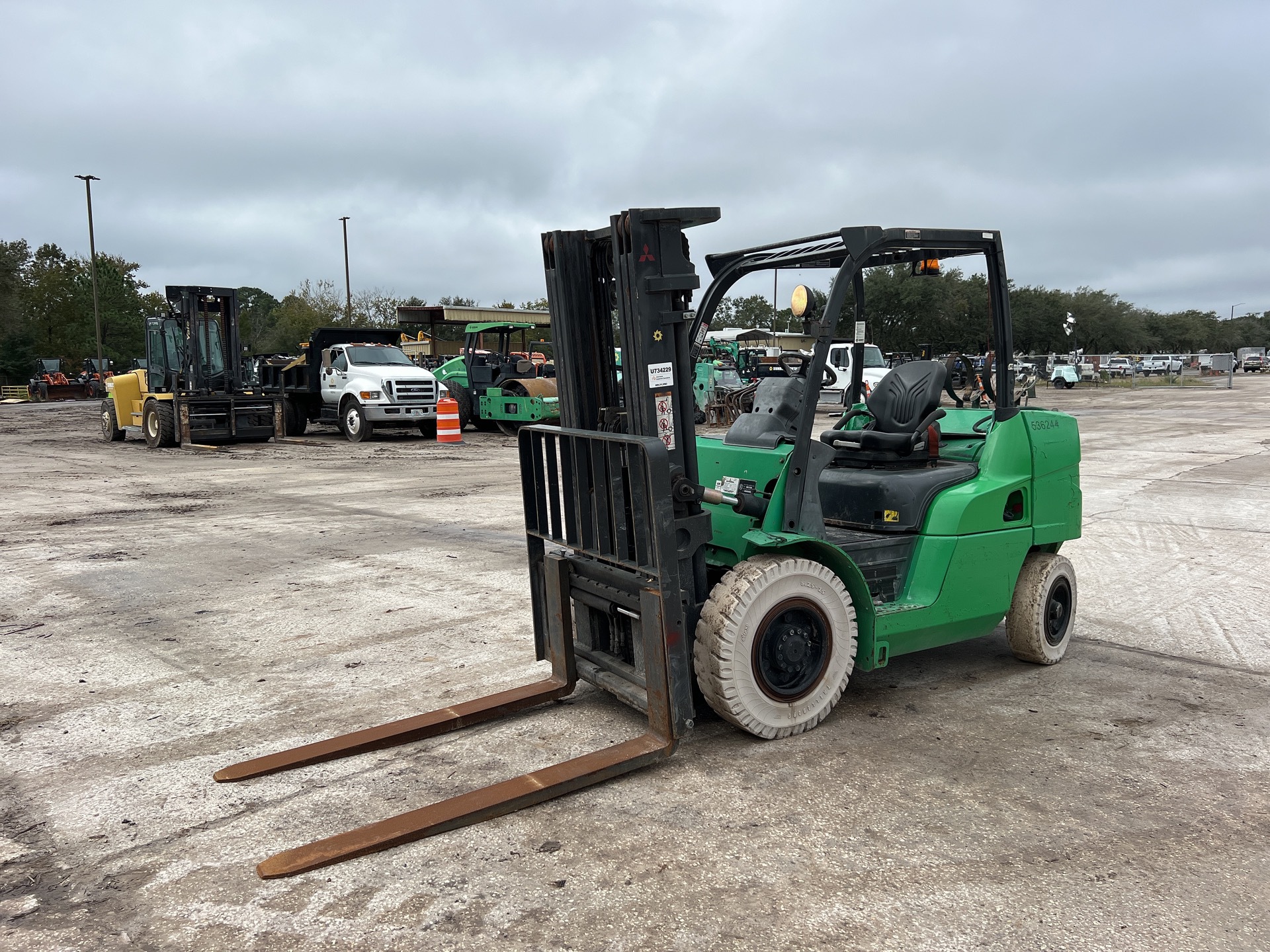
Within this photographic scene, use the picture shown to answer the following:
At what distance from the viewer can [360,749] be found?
429 cm

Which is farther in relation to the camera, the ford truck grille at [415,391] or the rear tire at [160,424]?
the ford truck grille at [415,391]

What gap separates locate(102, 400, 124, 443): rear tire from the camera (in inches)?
912

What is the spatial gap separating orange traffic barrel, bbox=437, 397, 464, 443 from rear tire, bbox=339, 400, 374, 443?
166cm

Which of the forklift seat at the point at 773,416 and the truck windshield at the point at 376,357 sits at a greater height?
the truck windshield at the point at 376,357

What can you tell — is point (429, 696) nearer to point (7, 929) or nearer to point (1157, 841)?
point (7, 929)

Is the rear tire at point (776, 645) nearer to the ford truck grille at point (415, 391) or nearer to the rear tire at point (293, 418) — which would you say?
the ford truck grille at point (415, 391)

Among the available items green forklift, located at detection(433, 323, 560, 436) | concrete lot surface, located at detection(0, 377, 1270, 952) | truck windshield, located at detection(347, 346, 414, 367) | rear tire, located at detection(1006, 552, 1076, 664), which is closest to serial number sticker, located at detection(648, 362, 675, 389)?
concrete lot surface, located at detection(0, 377, 1270, 952)

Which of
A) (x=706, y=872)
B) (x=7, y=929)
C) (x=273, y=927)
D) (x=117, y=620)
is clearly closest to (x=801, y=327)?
(x=706, y=872)

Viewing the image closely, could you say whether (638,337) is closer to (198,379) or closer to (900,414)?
(900,414)

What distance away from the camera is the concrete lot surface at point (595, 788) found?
9.85 ft

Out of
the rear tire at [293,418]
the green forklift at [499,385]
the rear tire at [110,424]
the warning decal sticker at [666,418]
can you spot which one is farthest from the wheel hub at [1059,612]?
the rear tire at [110,424]

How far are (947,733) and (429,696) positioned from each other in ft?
8.53

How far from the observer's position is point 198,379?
827 inches

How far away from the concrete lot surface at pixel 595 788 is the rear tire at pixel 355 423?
1381 cm
